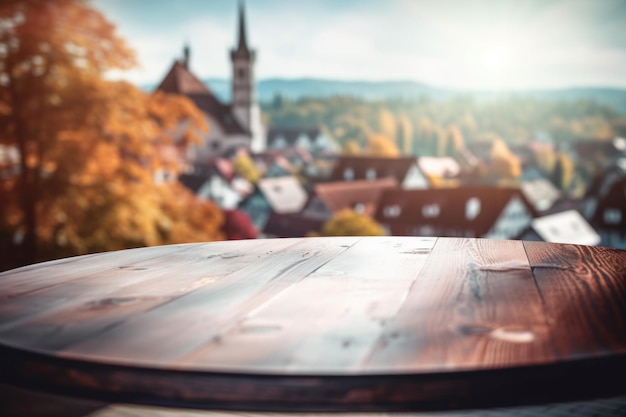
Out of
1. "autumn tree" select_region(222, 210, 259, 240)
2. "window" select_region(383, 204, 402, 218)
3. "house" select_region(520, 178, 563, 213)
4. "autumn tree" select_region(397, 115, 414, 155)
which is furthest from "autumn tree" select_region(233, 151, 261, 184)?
"autumn tree" select_region(397, 115, 414, 155)

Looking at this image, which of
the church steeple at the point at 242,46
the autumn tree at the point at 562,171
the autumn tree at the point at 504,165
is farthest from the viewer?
the autumn tree at the point at 562,171

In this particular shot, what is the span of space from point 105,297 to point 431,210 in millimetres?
19678

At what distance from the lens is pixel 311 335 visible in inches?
26.4

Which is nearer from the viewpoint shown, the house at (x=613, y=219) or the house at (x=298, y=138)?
the house at (x=613, y=219)

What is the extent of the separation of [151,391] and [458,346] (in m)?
0.30

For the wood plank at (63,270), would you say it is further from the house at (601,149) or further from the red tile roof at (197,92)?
the house at (601,149)

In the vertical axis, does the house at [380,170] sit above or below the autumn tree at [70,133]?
below

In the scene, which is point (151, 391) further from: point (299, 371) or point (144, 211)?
point (144, 211)

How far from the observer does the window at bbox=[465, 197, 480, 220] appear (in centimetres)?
1920

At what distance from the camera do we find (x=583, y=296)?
846 millimetres

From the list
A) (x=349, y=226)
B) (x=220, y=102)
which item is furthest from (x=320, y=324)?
(x=220, y=102)

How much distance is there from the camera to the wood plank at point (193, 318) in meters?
0.62

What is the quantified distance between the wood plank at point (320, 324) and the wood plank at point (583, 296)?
0.19 metres

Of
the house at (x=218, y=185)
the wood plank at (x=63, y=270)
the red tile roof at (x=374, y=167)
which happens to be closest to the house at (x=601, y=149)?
the red tile roof at (x=374, y=167)
